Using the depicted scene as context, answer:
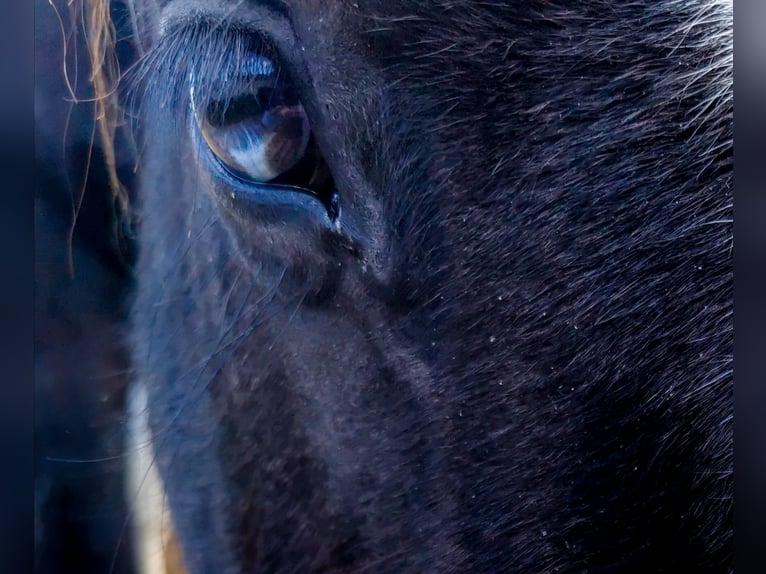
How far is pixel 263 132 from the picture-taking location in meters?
1.00

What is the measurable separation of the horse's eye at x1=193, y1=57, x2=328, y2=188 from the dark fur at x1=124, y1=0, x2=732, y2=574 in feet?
0.10

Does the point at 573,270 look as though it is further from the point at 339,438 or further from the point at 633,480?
the point at 339,438

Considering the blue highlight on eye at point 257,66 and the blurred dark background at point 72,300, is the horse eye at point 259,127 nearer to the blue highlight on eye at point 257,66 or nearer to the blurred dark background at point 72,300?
the blue highlight on eye at point 257,66

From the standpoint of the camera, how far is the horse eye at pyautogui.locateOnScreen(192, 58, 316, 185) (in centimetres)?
99

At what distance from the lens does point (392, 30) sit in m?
1.01

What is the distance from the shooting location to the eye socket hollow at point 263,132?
989mm

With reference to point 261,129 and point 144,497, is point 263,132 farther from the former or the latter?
point 144,497

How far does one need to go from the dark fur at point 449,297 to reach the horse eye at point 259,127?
30 millimetres

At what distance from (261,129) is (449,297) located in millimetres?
392

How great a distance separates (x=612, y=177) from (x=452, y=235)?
28cm

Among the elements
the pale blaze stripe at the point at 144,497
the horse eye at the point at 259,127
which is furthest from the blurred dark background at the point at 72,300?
the horse eye at the point at 259,127

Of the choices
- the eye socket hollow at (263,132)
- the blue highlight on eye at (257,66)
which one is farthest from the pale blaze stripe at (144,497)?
the blue highlight on eye at (257,66)

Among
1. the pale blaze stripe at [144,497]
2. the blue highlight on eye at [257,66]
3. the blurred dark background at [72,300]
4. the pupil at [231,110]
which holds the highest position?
the blue highlight on eye at [257,66]

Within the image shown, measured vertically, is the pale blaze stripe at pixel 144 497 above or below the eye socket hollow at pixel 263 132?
below
